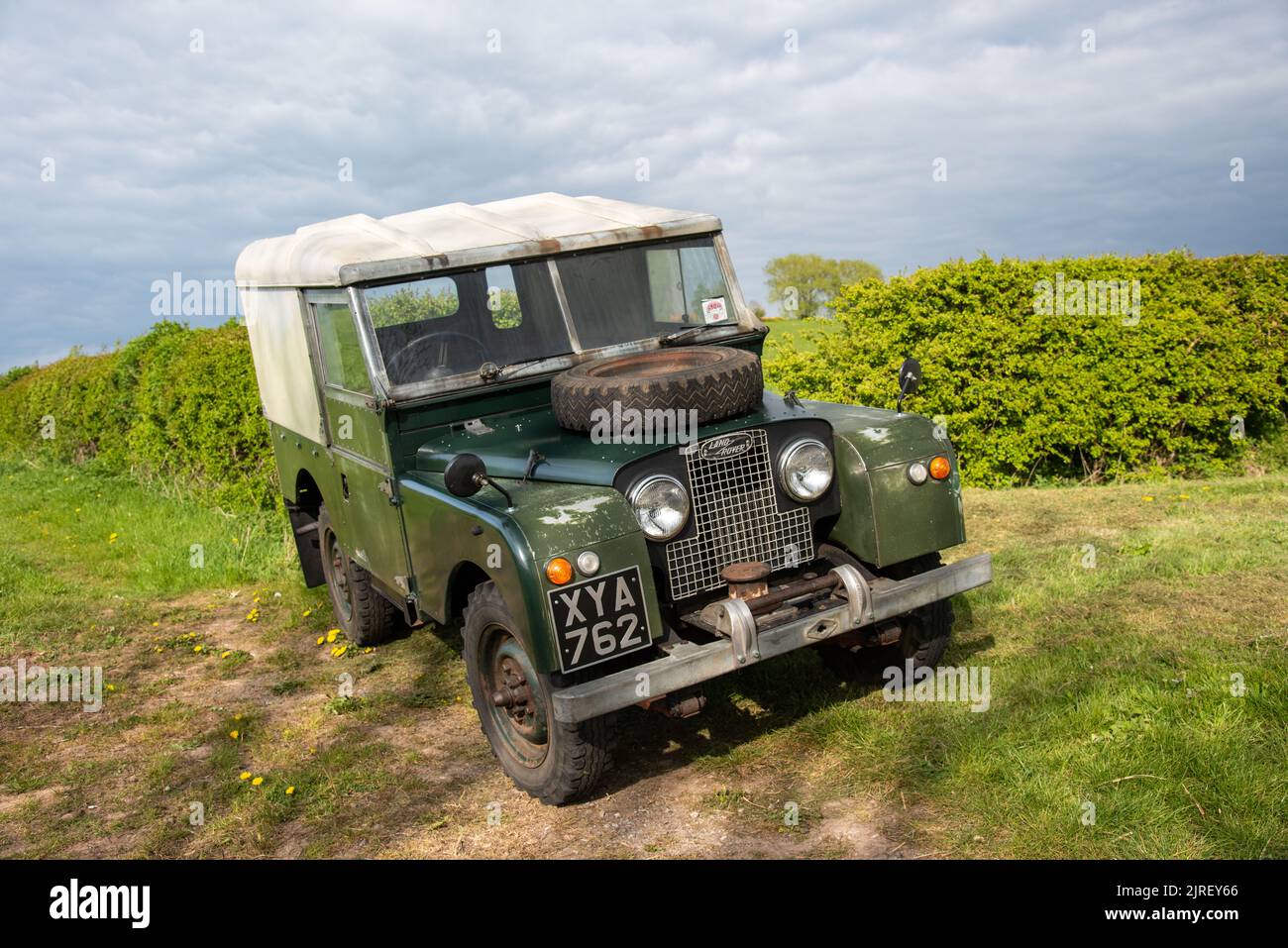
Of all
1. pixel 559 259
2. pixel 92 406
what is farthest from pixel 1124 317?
pixel 92 406

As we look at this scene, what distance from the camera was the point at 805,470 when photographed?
4.68 metres

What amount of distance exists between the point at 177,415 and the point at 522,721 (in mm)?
9568

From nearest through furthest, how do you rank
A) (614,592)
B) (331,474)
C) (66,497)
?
(614,592) → (331,474) → (66,497)

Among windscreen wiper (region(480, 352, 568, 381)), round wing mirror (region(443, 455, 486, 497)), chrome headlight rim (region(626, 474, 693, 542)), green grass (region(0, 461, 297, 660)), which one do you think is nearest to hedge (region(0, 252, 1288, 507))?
green grass (region(0, 461, 297, 660))

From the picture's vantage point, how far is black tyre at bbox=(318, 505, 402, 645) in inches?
272

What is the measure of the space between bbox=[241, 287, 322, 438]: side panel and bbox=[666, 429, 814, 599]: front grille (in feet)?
9.30

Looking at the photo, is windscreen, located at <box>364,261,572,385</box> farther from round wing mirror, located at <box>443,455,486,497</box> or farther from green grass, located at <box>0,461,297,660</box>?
green grass, located at <box>0,461,297,660</box>

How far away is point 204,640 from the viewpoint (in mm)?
7863

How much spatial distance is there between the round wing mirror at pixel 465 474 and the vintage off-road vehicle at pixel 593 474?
11 millimetres

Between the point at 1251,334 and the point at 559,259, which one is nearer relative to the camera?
the point at 559,259

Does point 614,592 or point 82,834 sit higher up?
point 614,592

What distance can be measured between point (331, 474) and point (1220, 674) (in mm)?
4962
